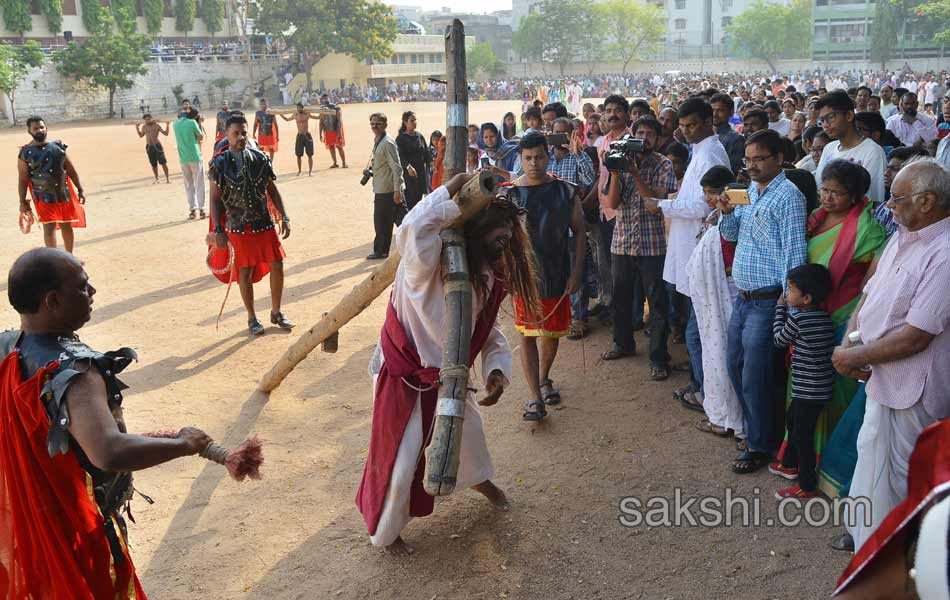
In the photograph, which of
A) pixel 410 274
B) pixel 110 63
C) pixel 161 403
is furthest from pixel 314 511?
pixel 110 63

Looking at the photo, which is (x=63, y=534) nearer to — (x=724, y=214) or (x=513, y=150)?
(x=724, y=214)

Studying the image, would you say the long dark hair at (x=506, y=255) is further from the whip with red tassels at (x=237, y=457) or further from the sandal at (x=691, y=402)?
the sandal at (x=691, y=402)

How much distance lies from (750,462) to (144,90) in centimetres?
4977

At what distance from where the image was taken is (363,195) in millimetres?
14609

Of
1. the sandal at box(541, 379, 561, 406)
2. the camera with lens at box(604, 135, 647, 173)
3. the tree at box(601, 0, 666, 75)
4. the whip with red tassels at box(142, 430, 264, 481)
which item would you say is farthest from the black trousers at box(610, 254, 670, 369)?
the tree at box(601, 0, 666, 75)

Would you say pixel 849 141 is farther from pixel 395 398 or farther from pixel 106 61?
pixel 106 61

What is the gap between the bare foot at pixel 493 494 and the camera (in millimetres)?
3979

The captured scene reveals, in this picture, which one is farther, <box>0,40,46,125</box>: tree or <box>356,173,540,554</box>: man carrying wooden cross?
<box>0,40,46,125</box>: tree

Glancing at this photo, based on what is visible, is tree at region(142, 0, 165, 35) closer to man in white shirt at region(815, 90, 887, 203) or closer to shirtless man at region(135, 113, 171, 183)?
shirtless man at region(135, 113, 171, 183)

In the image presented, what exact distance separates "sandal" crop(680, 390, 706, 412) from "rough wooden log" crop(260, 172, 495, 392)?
2257 millimetres

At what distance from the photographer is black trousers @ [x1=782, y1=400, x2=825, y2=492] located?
391 centimetres

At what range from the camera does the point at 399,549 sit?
3.68m

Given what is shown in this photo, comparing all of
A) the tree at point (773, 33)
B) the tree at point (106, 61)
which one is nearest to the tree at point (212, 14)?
the tree at point (106, 61)

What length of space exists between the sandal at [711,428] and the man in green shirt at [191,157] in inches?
391
